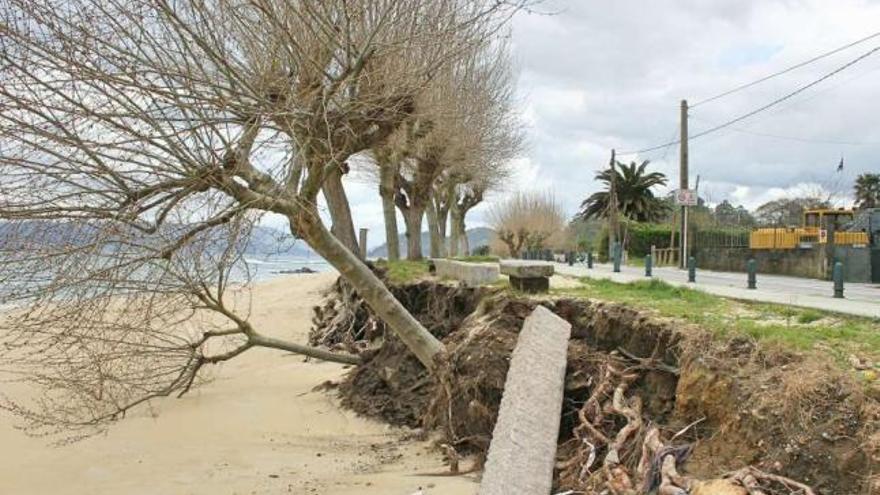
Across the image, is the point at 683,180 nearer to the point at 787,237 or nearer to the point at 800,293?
the point at 787,237

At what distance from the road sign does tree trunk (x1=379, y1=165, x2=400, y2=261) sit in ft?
33.6

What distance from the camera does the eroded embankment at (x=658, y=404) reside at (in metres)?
5.05

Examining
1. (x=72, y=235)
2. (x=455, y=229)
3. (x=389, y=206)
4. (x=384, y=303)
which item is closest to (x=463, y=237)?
(x=455, y=229)

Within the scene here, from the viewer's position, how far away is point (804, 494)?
4.73 metres

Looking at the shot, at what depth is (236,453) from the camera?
9164 mm

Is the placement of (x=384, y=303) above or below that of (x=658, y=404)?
above

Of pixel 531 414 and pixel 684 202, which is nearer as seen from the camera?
pixel 531 414

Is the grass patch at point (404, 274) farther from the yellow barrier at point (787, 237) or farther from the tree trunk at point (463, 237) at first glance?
the tree trunk at point (463, 237)

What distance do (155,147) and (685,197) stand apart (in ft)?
77.4

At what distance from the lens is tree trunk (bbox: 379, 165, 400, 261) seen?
903 inches

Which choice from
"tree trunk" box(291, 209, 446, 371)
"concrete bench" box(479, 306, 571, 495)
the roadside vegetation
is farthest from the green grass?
"tree trunk" box(291, 209, 446, 371)

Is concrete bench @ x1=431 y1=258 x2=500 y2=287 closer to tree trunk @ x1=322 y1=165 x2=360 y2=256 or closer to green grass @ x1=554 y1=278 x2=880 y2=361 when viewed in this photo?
green grass @ x1=554 y1=278 x2=880 y2=361

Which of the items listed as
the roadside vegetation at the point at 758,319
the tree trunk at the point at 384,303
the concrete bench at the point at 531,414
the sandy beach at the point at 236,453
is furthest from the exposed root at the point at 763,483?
the tree trunk at the point at 384,303

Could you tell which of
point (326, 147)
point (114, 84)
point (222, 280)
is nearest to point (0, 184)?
point (114, 84)
